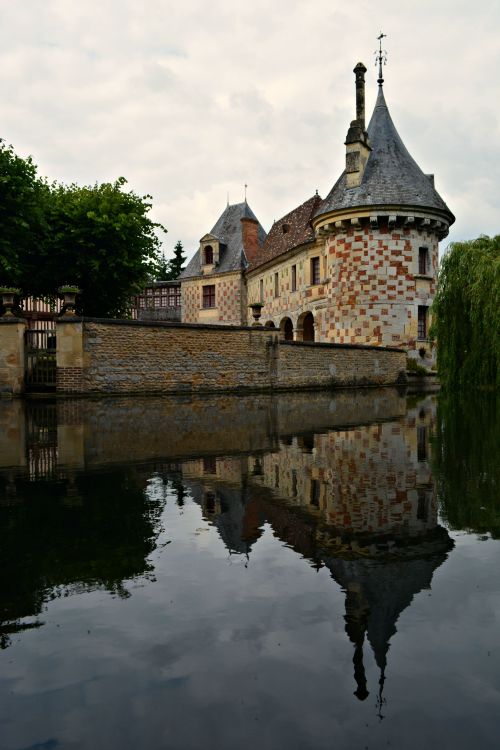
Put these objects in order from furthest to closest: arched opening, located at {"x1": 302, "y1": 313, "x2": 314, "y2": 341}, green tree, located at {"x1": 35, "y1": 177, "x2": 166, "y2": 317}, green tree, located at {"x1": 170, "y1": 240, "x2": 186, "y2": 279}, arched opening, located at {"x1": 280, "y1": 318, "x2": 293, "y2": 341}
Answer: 1. green tree, located at {"x1": 170, "y1": 240, "x2": 186, "y2": 279}
2. arched opening, located at {"x1": 280, "y1": 318, "x2": 293, "y2": 341}
3. arched opening, located at {"x1": 302, "y1": 313, "x2": 314, "y2": 341}
4. green tree, located at {"x1": 35, "y1": 177, "x2": 166, "y2": 317}

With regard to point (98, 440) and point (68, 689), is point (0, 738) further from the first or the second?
point (98, 440)

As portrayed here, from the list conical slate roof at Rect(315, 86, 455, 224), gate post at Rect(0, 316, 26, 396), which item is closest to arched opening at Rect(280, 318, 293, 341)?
conical slate roof at Rect(315, 86, 455, 224)

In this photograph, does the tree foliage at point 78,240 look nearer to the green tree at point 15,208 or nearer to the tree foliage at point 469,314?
the green tree at point 15,208

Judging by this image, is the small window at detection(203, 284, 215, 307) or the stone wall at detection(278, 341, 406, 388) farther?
the small window at detection(203, 284, 215, 307)

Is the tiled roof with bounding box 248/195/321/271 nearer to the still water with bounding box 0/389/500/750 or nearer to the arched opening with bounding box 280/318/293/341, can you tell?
the arched opening with bounding box 280/318/293/341

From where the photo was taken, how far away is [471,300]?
19.3 metres

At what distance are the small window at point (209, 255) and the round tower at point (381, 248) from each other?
1486 centimetres

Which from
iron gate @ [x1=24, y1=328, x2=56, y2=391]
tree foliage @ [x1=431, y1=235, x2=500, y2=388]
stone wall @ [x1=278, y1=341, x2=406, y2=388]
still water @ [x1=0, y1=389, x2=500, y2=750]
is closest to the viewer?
still water @ [x1=0, y1=389, x2=500, y2=750]

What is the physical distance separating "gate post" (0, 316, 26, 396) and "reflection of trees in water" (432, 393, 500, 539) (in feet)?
39.6

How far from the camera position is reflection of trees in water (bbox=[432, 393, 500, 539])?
4.41 metres

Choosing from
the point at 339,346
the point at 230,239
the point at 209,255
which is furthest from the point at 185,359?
the point at 230,239

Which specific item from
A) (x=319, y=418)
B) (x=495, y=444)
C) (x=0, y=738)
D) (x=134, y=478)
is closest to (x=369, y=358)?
(x=319, y=418)

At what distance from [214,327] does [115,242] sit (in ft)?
31.9

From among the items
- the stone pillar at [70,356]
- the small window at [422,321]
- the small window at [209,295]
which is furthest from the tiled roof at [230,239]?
the stone pillar at [70,356]
